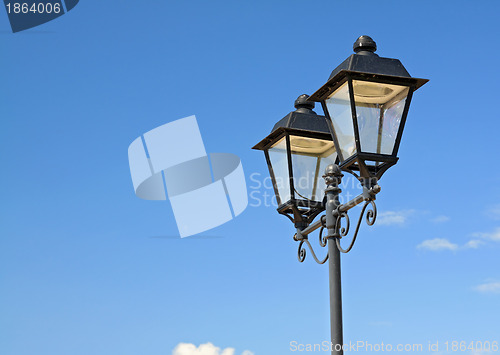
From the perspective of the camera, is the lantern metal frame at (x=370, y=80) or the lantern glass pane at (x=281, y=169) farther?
the lantern glass pane at (x=281, y=169)

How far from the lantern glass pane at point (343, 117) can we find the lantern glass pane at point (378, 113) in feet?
0.24

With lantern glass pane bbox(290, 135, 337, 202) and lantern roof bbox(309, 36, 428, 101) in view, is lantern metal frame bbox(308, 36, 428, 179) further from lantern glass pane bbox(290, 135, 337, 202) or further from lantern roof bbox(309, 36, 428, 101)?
lantern glass pane bbox(290, 135, 337, 202)

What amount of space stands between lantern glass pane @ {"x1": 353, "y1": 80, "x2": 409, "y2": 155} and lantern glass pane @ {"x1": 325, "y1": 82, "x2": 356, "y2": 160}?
72mm

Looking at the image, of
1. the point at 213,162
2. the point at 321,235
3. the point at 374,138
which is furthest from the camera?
the point at 213,162

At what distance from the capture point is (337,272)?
16.1ft

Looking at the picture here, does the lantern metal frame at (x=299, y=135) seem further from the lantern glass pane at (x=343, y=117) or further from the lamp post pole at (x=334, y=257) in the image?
the lantern glass pane at (x=343, y=117)

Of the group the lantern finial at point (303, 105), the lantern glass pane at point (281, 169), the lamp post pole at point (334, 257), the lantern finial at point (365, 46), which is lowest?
the lamp post pole at point (334, 257)

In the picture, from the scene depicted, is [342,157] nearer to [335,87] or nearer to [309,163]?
[335,87]

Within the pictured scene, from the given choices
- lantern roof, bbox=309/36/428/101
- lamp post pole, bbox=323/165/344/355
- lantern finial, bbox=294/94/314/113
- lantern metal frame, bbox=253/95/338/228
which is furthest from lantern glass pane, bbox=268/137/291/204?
lantern roof, bbox=309/36/428/101

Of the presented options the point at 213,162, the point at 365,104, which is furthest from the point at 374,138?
the point at 213,162

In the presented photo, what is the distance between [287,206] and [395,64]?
1.50 meters

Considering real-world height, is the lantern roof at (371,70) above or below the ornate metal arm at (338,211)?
above

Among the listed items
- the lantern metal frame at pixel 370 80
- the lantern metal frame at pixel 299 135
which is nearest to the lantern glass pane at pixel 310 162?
the lantern metal frame at pixel 299 135

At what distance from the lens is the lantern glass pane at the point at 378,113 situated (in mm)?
4641
